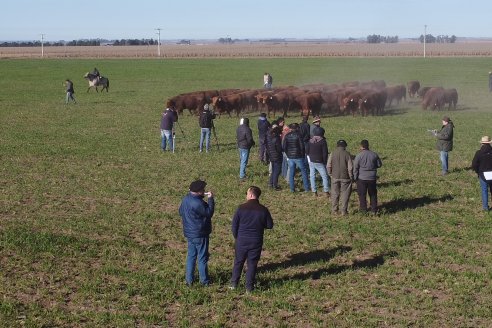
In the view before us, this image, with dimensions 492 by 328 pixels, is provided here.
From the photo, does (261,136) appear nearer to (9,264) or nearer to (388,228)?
(388,228)

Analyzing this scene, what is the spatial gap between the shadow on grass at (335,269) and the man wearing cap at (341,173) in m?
2.35

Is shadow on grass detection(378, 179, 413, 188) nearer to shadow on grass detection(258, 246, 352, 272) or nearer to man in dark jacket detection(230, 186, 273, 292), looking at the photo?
shadow on grass detection(258, 246, 352, 272)

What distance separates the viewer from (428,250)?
11633mm

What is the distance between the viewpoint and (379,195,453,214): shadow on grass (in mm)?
14273

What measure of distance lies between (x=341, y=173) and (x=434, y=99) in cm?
1949

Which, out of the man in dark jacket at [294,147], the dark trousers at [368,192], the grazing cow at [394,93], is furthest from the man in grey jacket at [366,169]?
the grazing cow at [394,93]

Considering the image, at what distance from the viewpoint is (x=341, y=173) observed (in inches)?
533

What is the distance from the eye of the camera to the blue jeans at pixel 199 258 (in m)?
9.71

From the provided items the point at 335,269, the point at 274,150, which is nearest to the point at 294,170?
the point at 274,150

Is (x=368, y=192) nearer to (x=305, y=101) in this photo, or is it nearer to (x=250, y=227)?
(x=250, y=227)

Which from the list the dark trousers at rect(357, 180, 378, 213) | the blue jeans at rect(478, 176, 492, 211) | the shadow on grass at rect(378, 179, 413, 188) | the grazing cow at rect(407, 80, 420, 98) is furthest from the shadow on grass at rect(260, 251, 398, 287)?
the grazing cow at rect(407, 80, 420, 98)

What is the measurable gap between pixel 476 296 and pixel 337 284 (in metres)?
2.02

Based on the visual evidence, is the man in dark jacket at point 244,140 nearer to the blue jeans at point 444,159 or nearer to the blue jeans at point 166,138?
the blue jeans at point 166,138

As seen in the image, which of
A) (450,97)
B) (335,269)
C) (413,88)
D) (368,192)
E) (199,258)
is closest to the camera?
(199,258)
